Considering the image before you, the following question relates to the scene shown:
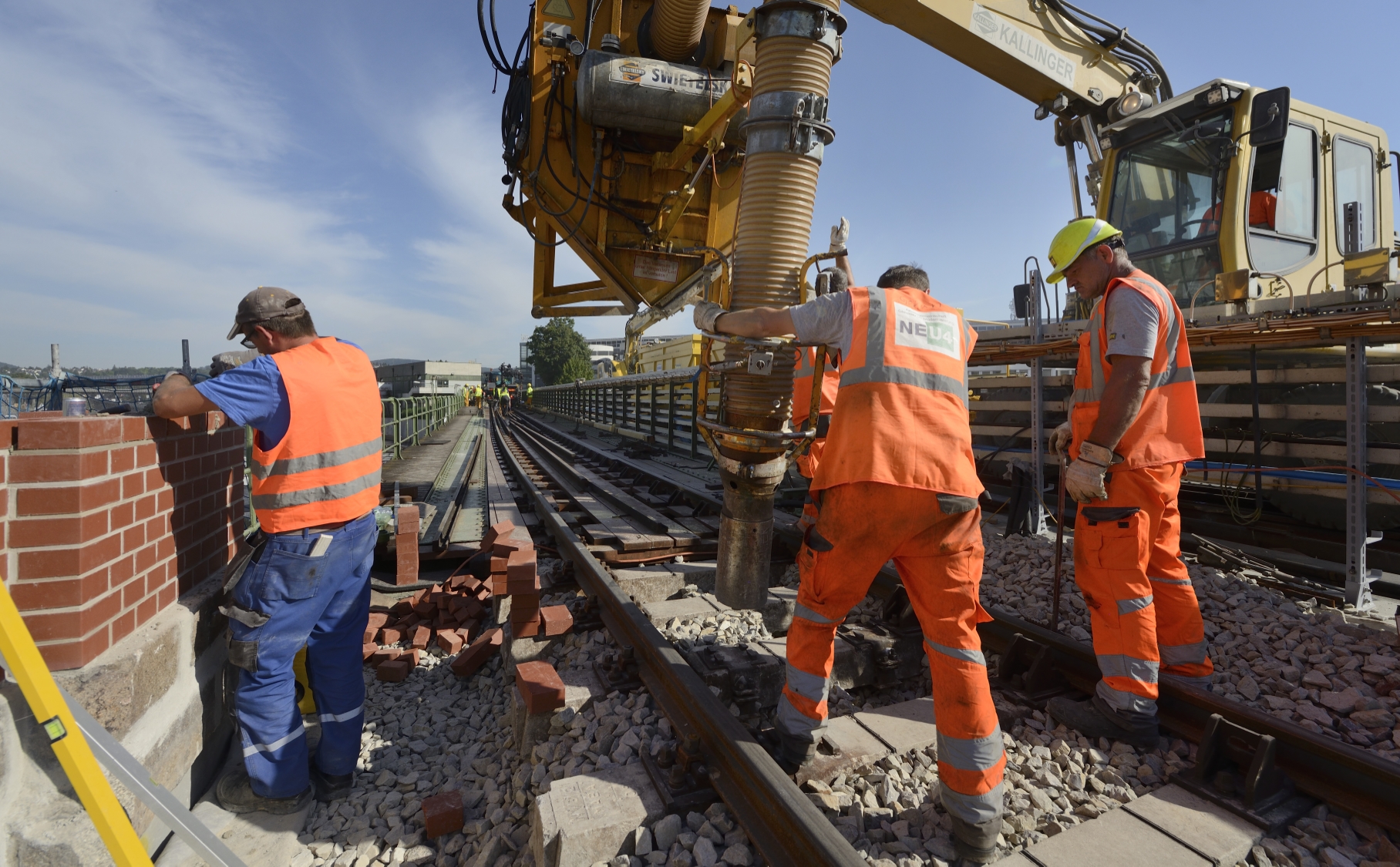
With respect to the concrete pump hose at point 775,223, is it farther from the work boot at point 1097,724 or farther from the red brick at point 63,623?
the red brick at point 63,623

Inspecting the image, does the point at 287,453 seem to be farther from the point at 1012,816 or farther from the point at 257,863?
the point at 1012,816

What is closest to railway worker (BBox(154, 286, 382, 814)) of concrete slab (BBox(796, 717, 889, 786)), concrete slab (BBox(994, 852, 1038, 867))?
concrete slab (BBox(796, 717, 889, 786))

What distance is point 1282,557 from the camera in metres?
4.56

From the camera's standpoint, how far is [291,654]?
276cm

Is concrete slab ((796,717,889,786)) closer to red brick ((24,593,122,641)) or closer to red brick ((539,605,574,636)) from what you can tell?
red brick ((539,605,574,636))

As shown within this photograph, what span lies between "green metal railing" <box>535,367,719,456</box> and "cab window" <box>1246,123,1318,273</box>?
17.6 ft

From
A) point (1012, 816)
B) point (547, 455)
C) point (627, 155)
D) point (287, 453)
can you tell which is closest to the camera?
point (1012, 816)

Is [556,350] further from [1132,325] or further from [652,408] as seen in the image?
[1132,325]

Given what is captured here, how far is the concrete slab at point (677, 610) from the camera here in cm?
377

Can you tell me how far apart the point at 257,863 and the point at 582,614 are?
1910mm

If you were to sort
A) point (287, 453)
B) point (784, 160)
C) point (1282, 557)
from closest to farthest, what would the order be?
point (287, 453), point (784, 160), point (1282, 557)

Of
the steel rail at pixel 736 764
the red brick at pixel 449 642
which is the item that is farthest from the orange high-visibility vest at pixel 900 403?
the red brick at pixel 449 642

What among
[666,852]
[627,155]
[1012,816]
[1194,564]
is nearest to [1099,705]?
[1012,816]

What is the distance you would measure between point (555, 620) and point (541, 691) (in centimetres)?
75
